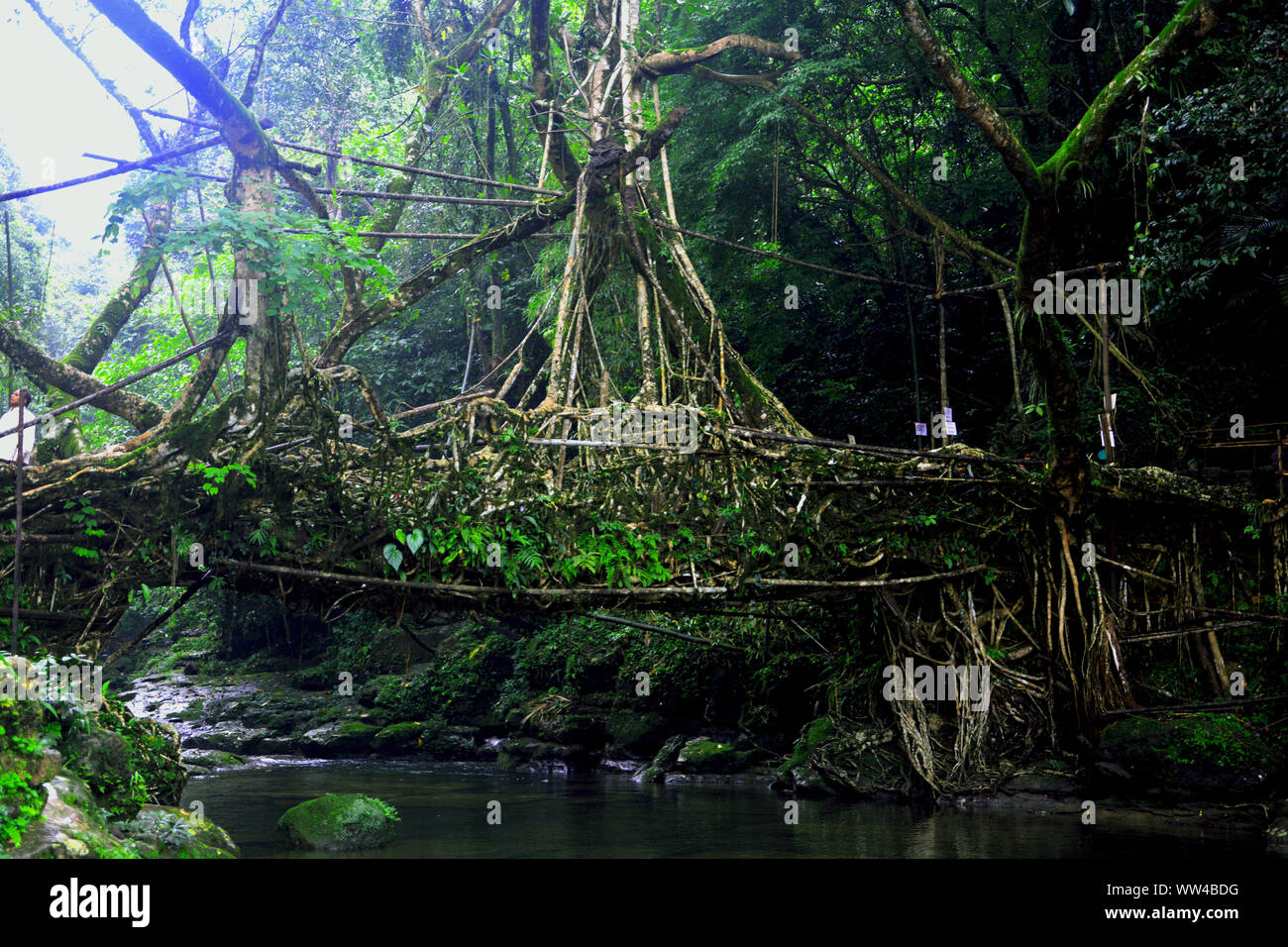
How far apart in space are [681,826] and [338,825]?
3.48m

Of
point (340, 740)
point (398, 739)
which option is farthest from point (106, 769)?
point (340, 740)

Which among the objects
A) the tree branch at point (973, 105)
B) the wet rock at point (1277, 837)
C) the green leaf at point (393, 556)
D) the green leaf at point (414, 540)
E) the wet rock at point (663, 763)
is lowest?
the wet rock at point (663, 763)

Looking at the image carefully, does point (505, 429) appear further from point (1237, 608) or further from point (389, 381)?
point (389, 381)

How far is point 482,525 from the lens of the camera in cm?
916

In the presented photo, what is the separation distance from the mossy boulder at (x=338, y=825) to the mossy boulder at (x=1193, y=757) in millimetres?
7564

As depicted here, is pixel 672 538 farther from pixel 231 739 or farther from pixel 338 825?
pixel 231 739

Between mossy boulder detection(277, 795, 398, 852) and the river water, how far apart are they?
173mm

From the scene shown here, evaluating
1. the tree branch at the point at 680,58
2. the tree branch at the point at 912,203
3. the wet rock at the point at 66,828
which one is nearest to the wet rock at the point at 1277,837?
the tree branch at the point at 912,203

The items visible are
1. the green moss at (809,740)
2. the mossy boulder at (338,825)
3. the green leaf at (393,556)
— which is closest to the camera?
the green leaf at (393,556)

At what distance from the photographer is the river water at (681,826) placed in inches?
363

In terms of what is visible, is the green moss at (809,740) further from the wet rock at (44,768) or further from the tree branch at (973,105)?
the wet rock at (44,768)

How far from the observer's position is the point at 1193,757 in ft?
34.4
